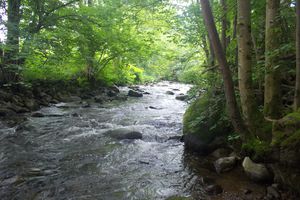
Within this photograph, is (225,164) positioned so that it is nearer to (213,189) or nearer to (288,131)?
(213,189)

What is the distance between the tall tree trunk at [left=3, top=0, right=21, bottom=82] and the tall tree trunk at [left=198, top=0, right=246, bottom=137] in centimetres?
673

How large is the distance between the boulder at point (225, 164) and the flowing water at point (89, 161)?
0.49 meters

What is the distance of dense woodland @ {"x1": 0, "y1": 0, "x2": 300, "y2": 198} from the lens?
3352 millimetres

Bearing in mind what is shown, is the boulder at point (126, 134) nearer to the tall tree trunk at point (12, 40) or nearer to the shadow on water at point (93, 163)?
the shadow on water at point (93, 163)

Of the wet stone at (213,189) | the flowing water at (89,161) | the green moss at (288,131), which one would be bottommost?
the flowing water at (89,161)

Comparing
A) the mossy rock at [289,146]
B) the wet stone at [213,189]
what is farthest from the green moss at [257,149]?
the wet stone at [213,189]

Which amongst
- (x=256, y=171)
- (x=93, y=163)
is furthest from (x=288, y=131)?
(x=93, y=163)

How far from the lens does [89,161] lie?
494cm

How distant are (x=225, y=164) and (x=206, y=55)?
793 centimetres

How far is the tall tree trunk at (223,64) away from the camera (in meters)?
3.84

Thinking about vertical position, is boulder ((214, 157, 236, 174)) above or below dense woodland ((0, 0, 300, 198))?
below

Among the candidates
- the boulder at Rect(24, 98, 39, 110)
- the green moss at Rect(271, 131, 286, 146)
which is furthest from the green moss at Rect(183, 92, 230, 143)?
the boulder at Rect(24, 98, 39, 110)

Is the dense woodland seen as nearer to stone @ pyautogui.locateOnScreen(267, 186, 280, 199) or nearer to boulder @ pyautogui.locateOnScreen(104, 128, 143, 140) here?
stone @ pyautogui.locateOnScreen(267, 186, 280, 199)

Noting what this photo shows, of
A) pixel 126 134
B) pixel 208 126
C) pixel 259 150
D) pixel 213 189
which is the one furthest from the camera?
pixel 126 134
